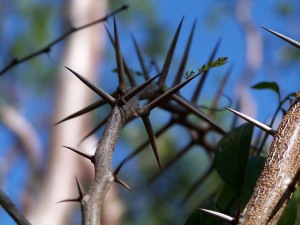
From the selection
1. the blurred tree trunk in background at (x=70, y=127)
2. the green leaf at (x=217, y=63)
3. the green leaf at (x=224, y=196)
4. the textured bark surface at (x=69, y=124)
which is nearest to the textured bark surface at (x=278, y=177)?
the green leaf at (x=217, y=63)

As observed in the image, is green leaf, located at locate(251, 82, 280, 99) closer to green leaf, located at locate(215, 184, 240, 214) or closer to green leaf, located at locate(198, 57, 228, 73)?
green leaf, located at locate(215, 184, 240, 214)

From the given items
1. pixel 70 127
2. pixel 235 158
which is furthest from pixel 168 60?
pixel 70 127

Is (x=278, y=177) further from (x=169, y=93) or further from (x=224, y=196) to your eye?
(x=224, y=196)

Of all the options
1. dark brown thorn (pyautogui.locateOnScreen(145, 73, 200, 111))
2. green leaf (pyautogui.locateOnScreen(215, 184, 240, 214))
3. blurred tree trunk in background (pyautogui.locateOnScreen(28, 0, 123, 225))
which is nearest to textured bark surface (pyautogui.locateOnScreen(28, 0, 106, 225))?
blurred tree trunk in background (pyautogui.locateOnScreen(28, 0, 123, 225))

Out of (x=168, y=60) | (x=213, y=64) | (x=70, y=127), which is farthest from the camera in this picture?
(x=70, y=127)

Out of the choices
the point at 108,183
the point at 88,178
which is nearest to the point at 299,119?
the point at 108,183

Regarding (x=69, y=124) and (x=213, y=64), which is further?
(x=69, y=124)

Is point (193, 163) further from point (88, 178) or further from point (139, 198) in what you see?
point (88, 178)
